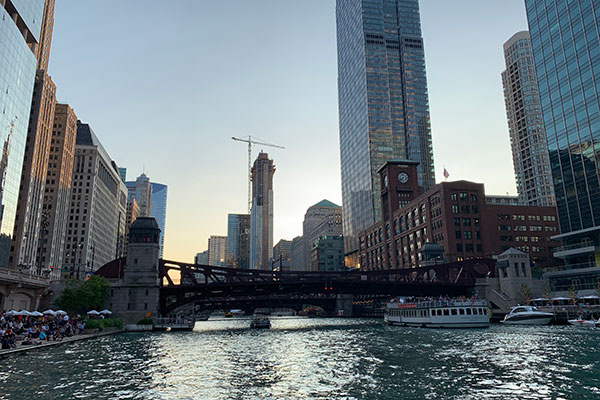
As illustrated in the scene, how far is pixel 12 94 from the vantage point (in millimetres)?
115250

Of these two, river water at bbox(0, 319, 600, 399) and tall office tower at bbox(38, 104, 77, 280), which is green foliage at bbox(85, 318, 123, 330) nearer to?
river water at bbox(0, 319, 600, 399)

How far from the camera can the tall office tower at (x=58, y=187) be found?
532 ft

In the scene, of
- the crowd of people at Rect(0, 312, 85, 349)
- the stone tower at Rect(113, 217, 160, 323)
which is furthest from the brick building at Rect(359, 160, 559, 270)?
the crowd of people at Rect(0, 312, 85, 349)

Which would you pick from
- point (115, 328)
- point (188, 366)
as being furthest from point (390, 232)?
point (188, 366)

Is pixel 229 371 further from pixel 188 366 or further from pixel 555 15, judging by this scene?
pixel 555 15

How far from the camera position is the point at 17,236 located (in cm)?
13812

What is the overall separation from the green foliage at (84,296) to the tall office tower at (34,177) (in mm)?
66041

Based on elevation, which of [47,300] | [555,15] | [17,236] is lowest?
[47,300]

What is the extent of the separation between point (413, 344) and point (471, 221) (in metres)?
97.2

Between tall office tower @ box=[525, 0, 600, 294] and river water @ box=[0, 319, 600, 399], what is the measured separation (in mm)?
56045

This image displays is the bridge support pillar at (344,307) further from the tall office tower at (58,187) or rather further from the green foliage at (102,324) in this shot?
the green foliage at (102,324)

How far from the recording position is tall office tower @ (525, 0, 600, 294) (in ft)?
305

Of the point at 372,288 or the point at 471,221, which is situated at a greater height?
the point at 471,221

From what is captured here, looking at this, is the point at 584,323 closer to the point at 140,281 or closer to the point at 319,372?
the point at 319,372
